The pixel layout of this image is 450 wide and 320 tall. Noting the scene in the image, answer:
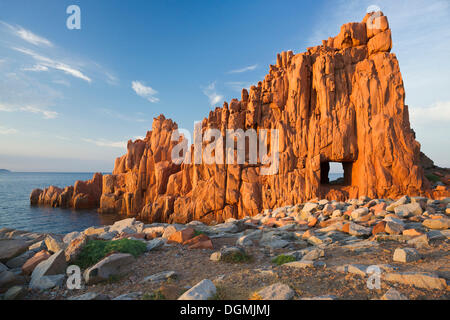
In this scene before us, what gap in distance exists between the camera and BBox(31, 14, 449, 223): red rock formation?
64.0ft

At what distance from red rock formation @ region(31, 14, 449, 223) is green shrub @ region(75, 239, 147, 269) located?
16798 mm

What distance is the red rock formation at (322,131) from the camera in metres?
19.5

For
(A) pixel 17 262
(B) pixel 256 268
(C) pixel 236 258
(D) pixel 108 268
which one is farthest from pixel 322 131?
(A) pixel 17 262

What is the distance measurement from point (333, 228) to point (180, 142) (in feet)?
97.3

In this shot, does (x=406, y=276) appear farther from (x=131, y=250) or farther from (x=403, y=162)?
(x=403, y=162)

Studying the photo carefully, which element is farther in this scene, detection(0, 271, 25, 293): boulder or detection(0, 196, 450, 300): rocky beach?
detection(0, 271, 25, 293): boulder

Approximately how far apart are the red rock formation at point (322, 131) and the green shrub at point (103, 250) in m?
16.8

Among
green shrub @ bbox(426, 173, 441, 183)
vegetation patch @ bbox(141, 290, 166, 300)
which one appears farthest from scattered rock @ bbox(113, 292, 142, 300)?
green shrub @ bbox(426, 173, 441, 183)

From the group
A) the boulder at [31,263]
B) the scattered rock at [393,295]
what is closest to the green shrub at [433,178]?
the scattered rock at [393,295]

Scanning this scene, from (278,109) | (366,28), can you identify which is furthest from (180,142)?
(366,28)

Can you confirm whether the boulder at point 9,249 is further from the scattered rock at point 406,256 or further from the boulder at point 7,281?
the scattered rock at point 406,256

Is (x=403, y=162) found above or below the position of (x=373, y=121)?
below

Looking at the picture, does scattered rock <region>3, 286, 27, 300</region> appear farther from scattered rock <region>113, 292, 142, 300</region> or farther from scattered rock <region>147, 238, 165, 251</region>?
scattered rock <region>147, 238, 165, 251</region>

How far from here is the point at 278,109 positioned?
80.2 feet
